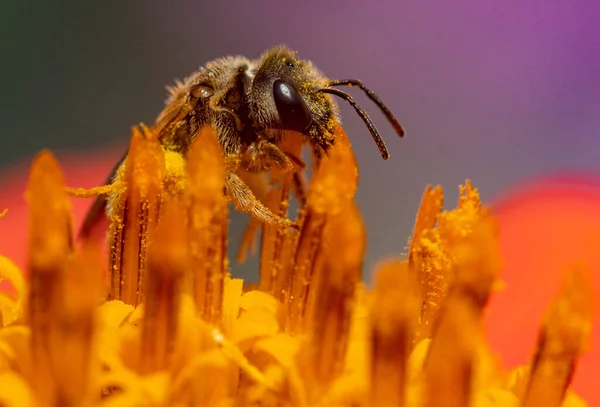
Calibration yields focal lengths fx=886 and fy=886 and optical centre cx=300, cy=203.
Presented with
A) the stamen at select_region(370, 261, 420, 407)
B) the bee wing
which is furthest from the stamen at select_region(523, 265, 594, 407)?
the bee wing

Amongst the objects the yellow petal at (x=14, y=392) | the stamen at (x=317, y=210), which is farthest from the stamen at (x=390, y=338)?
the yellow petal at (x=14, y=392)

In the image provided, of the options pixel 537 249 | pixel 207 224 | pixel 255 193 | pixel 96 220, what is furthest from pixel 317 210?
pixel 537 249

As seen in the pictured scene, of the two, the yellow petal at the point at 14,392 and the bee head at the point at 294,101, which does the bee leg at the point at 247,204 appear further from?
the yellow petal at the point at 14,392

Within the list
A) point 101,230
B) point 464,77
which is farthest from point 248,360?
point 464,77

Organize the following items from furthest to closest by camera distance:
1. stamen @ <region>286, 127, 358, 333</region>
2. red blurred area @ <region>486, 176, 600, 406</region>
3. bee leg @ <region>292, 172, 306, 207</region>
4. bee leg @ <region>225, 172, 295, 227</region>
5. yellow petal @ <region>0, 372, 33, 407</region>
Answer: red blurred area @ <region>486, 176, 600, 406</region>, bee leg @ <region>292, 172, 306, 207</region>, bee leg @ <region>225, 172, 295, 227</region>, stamen @ <region>286, 127, 358, 333</region>, yellow petal @ <region>0, 372, 33, 407</region>

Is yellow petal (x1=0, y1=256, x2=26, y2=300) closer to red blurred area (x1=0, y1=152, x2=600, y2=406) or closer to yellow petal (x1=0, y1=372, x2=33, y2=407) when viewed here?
yellow petal (x1=0, y1=372, x2=33, y2=407)

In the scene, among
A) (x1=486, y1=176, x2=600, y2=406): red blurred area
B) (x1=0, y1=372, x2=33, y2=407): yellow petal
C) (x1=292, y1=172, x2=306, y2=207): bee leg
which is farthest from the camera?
(x1=486, y1=176, x2=600, y2=406): red blurred area
